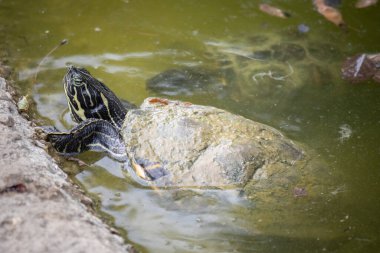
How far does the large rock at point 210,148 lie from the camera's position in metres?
3.22

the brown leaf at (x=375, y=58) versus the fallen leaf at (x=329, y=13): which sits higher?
Result: the fallen leaf at (x=329, y=13)

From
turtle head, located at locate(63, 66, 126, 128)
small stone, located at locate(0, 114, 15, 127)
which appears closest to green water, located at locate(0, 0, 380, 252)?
turtle head, located at locate(63, 66, 126, 128)

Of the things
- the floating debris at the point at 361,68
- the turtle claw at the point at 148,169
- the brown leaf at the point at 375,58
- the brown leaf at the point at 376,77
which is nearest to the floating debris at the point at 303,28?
the floating debris at the point at 361,68

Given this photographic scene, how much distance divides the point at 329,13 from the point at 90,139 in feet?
10.2

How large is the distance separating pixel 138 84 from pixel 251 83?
41.2 inches

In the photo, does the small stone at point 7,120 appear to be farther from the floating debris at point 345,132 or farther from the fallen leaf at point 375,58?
the fallen leaf at point 375,58

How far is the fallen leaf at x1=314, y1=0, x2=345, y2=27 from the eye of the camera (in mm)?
5367

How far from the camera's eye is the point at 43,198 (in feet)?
8.99

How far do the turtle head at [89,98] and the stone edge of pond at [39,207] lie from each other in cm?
70

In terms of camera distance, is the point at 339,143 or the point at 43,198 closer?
the point at 43,198

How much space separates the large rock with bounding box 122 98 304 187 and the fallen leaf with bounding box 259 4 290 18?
7.67 feet

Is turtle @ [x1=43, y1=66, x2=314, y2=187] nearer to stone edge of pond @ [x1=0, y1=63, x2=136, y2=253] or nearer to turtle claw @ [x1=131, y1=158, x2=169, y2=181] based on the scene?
turtle claw @ [x1=131, y1=158, x2=169, y2=181]

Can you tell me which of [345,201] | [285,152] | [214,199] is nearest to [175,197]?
[214,199]

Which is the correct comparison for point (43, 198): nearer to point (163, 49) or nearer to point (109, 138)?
point (109, 138)
